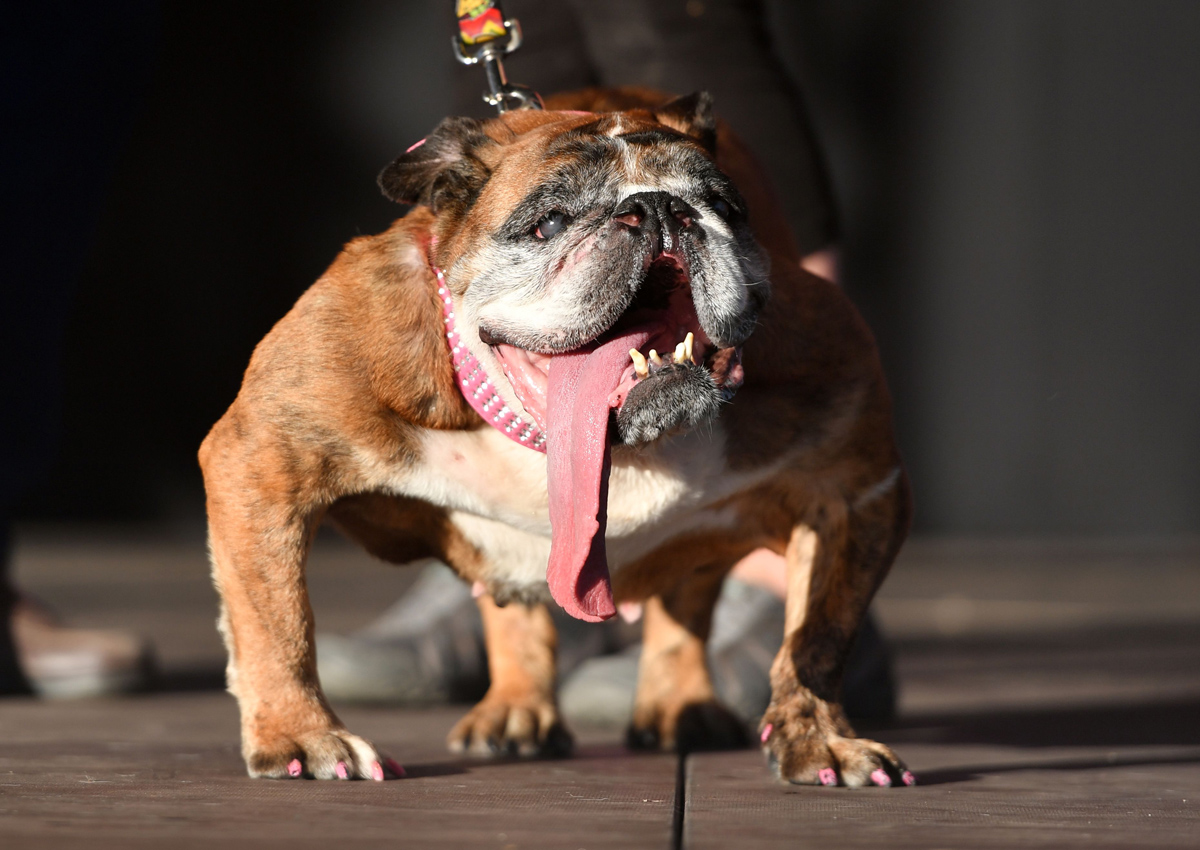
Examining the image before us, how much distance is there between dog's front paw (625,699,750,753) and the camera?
282 cm

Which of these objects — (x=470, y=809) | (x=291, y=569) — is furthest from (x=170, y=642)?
(x=470, y=809)

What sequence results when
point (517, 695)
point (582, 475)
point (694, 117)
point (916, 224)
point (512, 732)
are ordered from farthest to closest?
1. point (916, 224)
2. point (517, 695)
3. point (512, 732)
4. point (694, 117)
5. point (582, 475)

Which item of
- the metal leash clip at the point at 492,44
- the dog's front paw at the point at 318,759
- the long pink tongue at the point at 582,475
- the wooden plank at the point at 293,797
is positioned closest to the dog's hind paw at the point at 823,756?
the wooden plank at the point at 293,797

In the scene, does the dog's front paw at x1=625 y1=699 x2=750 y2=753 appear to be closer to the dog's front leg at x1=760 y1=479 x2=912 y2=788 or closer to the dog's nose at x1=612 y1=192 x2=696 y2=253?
the dog's front leg at x1=760 y1=479 x2=912 y2=788

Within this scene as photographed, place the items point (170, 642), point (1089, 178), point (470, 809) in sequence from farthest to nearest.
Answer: point (1089, 178), point (170, 642), point (470, 809)

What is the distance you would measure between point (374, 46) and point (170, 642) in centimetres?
466

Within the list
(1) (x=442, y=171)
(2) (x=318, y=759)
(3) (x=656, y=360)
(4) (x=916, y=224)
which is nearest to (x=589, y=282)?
(3) (x=656, y=360)

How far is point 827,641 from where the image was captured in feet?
8.00

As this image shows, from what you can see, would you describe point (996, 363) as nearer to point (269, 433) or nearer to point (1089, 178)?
point (1089, 178)

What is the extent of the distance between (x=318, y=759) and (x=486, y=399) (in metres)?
0.62

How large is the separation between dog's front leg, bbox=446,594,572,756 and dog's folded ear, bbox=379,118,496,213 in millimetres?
744

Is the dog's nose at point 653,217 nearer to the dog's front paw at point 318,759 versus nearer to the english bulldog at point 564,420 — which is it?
the english bulldog at point 564,420

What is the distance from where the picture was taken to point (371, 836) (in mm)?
1712

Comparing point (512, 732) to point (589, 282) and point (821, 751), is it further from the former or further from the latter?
point (589, 282)
